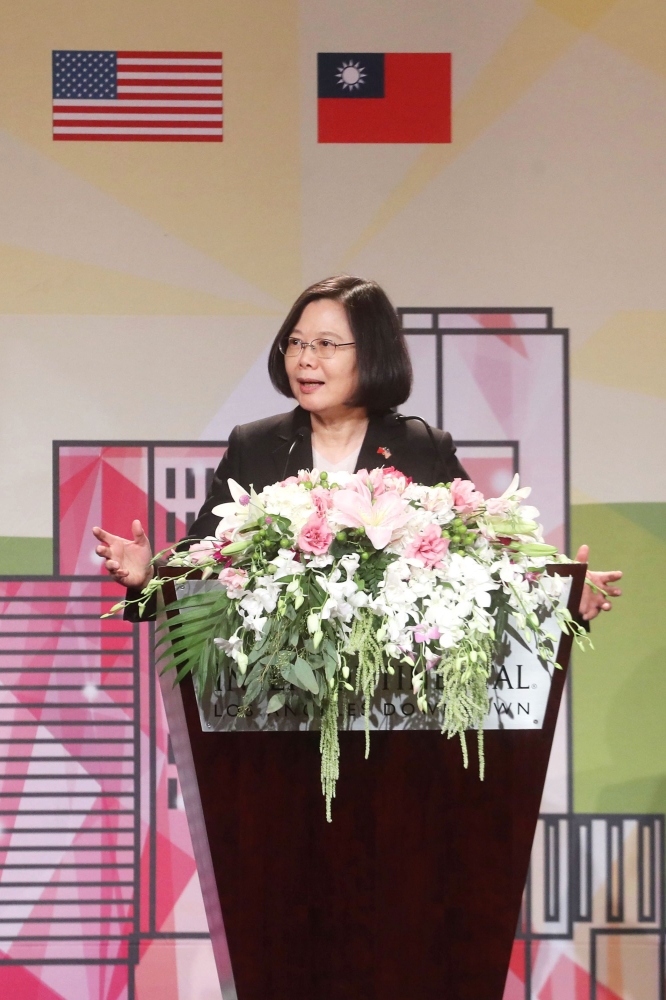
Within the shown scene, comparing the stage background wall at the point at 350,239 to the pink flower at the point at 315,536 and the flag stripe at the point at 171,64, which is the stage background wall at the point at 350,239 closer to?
the flag stripe at the point at 171,64

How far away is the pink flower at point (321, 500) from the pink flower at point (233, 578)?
14cm

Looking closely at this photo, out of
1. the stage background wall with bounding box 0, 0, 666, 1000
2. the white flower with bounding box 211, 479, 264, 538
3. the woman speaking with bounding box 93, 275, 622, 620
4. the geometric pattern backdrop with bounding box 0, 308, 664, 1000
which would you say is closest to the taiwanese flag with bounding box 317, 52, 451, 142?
the stage background wall with bounding box 0, 0, 666, 1000

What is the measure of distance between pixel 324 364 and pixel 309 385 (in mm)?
51

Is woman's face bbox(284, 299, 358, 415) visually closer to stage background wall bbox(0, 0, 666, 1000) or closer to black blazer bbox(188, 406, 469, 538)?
black blazer bbox(188, 406, 469, 538)

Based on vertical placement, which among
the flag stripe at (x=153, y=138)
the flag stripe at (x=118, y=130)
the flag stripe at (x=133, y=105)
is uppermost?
the flag stripe at (x=133, y=105)

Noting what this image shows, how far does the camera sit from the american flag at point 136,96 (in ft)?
9.65

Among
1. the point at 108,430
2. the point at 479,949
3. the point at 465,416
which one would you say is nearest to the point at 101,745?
the point at 108,430

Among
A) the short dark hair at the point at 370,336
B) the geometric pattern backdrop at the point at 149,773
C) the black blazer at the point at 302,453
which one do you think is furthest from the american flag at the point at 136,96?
the black blazer at the point at 302,453

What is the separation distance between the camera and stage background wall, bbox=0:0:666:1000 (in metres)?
2.94

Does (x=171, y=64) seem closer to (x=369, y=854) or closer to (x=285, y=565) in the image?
(x=285, y=565)

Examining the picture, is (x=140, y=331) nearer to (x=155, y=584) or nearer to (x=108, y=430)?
(x=108, y=430)

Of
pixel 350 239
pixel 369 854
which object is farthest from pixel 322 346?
pixel 350 239

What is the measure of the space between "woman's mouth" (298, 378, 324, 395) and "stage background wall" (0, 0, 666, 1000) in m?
1.04

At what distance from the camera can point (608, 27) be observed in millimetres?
2977
